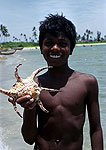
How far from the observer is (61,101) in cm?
176

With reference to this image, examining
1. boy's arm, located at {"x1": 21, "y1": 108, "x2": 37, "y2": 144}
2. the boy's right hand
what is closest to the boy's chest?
boy's arm, located at {"x1": 21, "y1": 108, "x2": 37, "y2": 144}

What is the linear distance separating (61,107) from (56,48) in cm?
40

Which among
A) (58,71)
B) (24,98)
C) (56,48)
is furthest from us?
(58,71)

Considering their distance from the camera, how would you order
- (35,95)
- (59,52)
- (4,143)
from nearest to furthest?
1. (35,95)
2. (59,52)
3. (4,143)

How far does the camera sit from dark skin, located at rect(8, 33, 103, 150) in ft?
5.69

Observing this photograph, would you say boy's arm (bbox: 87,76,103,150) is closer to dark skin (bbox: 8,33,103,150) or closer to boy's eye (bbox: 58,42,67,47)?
dark skin (bbox: 8,33,103,150)

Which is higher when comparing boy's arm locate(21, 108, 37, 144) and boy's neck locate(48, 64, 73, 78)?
boy's neck locate(48, 64, 73, 78)

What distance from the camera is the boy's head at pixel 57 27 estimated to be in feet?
5.73

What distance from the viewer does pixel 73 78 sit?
1.84m

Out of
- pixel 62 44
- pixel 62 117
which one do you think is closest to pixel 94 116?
pixel 62 117

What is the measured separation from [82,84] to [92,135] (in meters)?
0.37

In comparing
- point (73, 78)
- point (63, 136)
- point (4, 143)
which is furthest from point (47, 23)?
point (4, 143)

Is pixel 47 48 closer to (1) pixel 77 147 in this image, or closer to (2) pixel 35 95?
(2) pixel 35 95

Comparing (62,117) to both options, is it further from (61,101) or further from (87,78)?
(87,78)
